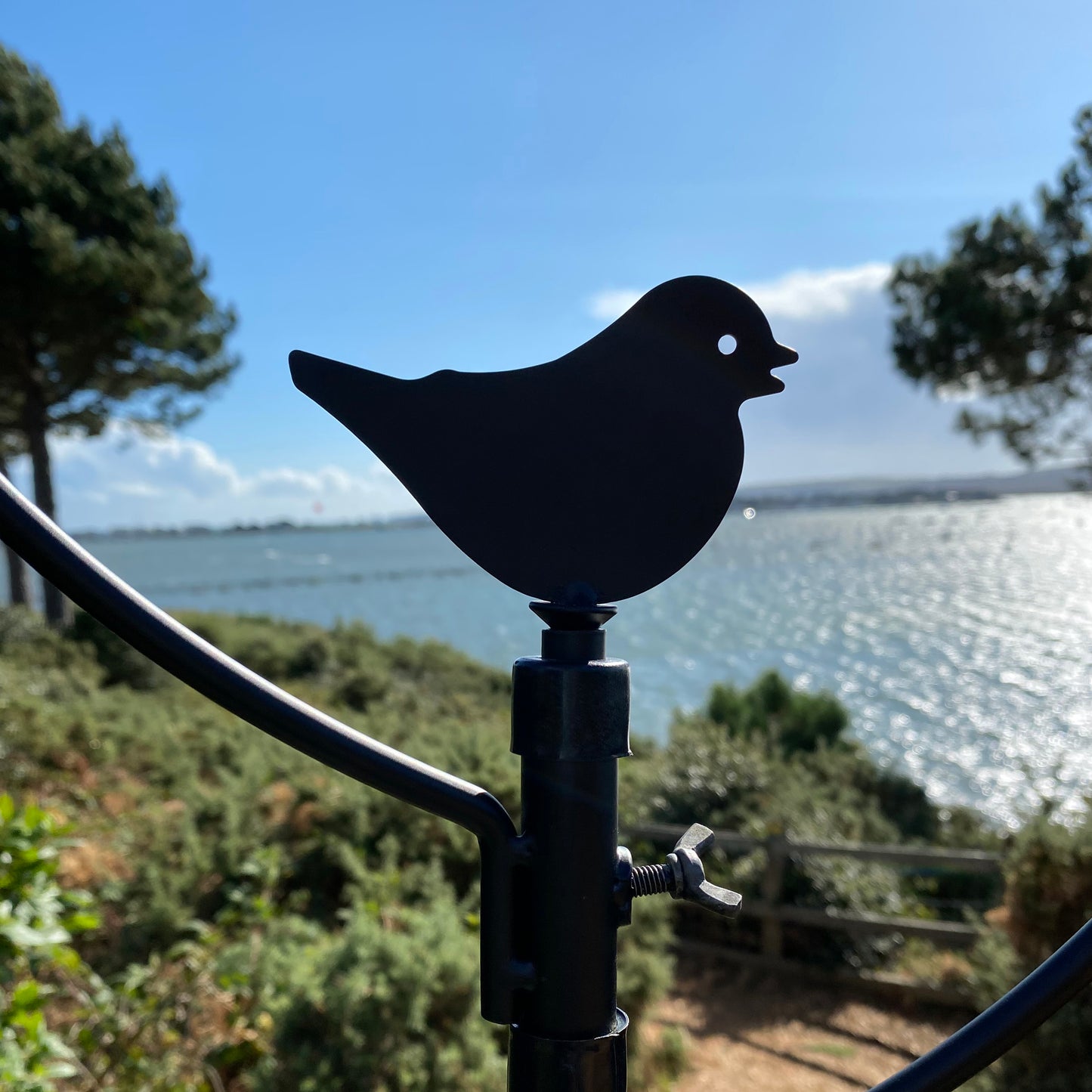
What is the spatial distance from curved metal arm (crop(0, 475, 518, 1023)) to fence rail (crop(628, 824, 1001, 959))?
5.57m

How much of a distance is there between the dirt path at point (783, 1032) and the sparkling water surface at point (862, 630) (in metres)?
2.05

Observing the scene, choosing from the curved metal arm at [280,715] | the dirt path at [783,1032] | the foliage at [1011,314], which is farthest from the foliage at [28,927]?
the foliage at [1011,314]

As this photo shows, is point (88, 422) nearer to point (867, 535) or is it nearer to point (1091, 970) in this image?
point (1091, 970)

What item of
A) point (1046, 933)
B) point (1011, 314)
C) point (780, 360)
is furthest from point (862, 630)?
point (780, 360)

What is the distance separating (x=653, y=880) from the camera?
25.1 inches

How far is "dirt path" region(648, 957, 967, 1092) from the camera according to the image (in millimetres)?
4543

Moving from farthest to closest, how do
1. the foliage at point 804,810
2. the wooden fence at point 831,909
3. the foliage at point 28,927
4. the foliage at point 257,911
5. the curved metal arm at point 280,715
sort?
the foliage at point 804,810 < the wooden fence at point 831,909 < the foliage at point 257,911 < the foliage at point 28,927 < the curved metal arm at point 280,715

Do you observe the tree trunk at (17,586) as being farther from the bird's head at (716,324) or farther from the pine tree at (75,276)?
the bird's head at (716,324)

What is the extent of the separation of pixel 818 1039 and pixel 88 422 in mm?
13126

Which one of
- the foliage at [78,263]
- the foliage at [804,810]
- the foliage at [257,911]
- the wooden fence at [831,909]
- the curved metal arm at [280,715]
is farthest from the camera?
the foliage at [78,263]

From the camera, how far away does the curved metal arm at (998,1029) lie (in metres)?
0.58

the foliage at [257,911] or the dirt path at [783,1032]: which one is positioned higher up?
the foliage at [257,911]

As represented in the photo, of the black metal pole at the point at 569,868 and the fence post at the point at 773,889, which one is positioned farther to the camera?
the fence post at the point at 773,889

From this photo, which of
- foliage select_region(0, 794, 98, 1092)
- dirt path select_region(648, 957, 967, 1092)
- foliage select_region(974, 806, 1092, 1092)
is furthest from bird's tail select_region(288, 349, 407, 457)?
dirt path select_region(648, 957, 967, 1092)
